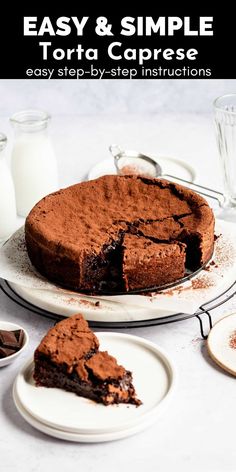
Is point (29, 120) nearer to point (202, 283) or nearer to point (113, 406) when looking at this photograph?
point (202, 283)

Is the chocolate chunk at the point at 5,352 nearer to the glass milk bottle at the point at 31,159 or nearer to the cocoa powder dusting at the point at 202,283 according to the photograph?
the cocoa powder dusting at the point at 202,283

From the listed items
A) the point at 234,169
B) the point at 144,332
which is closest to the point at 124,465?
the point at 144,332

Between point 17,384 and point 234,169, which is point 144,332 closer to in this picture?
point 17,384

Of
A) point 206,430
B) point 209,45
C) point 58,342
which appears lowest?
point 206,430

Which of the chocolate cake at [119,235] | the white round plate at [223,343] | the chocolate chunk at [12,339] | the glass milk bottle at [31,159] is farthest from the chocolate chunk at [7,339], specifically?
the glass milk bottle at [31,159]

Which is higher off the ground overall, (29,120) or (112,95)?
(29,120)

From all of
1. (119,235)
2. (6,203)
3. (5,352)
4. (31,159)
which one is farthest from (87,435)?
(31,159)

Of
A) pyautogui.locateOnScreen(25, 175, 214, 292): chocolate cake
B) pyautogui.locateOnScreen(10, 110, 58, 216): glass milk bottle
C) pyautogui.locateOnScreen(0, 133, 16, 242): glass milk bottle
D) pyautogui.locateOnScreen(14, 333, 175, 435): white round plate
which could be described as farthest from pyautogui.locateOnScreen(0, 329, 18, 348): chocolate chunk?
pyautogui.locateOnScreen(10, 110, 58, 216): glass milk bottle
